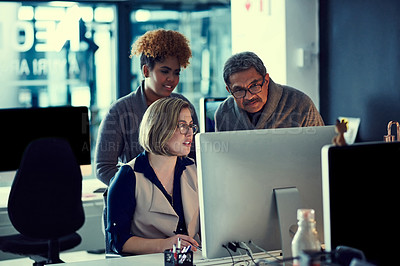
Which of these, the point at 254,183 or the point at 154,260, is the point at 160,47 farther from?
the point at 254,183

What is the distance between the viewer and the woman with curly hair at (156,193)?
75.9 inches

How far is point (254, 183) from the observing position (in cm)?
150

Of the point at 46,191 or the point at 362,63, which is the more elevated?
the point at 362,63

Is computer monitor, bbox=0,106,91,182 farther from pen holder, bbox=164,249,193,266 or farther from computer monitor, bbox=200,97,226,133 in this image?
pen holder, bbox=164,249,193,266

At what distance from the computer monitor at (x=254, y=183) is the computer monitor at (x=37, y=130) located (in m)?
2.07

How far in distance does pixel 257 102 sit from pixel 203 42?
3.88m

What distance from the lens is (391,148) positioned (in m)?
1.31

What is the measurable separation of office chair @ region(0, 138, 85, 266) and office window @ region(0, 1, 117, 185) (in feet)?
9.17

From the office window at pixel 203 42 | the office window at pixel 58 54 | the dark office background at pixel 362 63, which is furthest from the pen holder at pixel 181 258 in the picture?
the office window at pixel 203 42

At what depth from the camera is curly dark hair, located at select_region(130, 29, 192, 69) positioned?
9.22 ft

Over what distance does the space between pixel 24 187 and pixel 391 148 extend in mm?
2081

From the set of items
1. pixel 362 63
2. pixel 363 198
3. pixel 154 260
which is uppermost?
pixel 362 63

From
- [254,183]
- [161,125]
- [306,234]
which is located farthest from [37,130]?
[306,234]

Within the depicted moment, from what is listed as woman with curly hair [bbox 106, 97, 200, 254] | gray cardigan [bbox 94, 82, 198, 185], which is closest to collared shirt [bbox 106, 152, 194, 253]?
woman with curly hair [bbox 106, 97, 200, 254]
